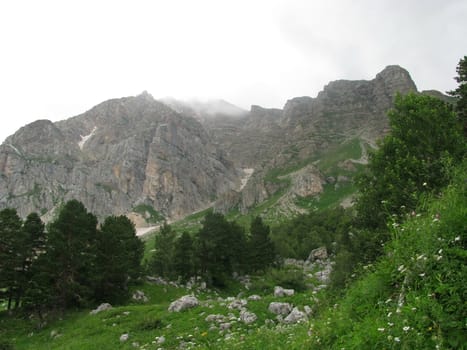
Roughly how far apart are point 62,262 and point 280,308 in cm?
2335

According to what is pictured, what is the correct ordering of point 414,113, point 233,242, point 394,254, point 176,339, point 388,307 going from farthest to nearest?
point 233,242, point 414,113, point 176,339, point 394,254, point 388,307

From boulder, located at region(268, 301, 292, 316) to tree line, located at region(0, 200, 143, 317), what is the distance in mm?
20954

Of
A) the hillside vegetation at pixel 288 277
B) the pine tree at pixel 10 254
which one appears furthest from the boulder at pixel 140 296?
the pine tree at pixel 10 254

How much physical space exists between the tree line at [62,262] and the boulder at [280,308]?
2095 centimetres

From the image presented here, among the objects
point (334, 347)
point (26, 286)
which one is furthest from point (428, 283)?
point (26, 286)

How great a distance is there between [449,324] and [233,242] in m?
55.5

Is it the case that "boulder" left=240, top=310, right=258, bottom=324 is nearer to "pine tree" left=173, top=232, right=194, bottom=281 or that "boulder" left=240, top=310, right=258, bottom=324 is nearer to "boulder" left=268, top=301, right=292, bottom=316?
"boulder" left=268, top=301, right=292, bottom=316

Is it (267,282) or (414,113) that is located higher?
(414,113)

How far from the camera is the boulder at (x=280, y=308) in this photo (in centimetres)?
2353

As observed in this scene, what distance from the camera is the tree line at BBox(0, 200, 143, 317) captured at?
33125mm

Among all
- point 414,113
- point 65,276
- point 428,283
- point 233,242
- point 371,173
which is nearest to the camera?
point 428,283

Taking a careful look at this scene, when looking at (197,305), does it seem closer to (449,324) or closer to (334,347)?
(334,347)

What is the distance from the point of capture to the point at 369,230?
22.7 metres

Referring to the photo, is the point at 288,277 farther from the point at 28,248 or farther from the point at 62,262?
the point at 28,248
